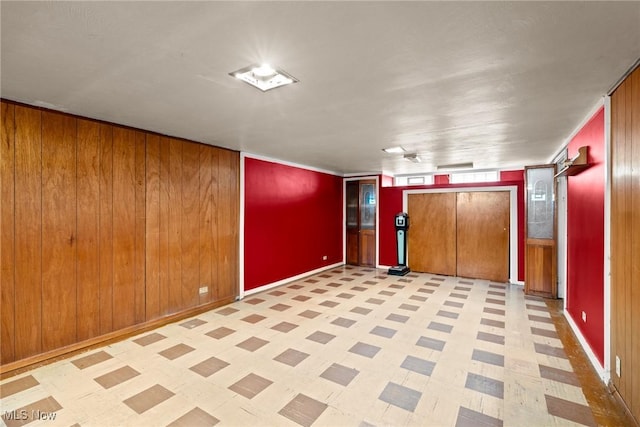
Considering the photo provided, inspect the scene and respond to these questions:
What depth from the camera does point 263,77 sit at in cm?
223

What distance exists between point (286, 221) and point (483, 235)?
13.9 feet

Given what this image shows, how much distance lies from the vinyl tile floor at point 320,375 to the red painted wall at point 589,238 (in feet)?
1.45

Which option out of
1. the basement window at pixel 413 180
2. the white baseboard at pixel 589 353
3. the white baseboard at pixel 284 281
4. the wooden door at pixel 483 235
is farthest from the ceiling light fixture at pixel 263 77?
the basement window at pixel 413 180

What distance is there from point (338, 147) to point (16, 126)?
3.66 m

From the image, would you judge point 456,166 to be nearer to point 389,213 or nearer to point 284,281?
point 389,213

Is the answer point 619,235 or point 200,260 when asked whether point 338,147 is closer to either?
point 200,260

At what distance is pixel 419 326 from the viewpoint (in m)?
3.81

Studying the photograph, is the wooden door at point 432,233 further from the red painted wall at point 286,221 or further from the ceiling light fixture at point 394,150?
the ceiling light fixture at point 394,150

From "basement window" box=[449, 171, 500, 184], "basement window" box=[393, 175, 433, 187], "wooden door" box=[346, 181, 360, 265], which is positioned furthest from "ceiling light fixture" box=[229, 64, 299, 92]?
"basement window" box=[393, 175, 433, 187]

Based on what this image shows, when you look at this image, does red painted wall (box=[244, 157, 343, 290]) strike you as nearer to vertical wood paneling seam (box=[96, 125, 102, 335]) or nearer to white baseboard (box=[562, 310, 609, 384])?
vertical wood paneling seam (box=[96, 125, 102, 335])

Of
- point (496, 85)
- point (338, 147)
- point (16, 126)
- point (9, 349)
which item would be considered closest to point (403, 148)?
point (338, 147)

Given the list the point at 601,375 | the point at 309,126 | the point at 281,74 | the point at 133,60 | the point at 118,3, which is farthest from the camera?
the point at 309,126

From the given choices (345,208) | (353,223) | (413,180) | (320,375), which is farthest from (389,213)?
(320,375)

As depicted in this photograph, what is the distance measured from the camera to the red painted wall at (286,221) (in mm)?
5332
